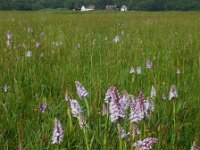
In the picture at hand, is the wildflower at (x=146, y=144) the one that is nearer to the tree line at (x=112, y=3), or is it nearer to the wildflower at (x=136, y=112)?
the wildflower at (x=136, y=112)

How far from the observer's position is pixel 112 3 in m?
126

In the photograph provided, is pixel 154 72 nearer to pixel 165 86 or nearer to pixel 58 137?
pixel 165 86

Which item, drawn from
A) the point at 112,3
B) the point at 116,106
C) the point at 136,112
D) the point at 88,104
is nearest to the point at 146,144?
the point at 116,106

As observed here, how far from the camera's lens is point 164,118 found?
246cm

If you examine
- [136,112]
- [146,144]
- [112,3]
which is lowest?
[146,144]

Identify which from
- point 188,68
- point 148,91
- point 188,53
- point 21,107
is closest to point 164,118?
point 148,91

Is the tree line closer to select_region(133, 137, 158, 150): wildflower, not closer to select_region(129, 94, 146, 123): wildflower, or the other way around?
select_region(129, 94, 146, 123): wildflower

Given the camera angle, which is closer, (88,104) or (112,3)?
(88,104)

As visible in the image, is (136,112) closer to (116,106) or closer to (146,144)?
(116,106)

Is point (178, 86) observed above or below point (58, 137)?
above

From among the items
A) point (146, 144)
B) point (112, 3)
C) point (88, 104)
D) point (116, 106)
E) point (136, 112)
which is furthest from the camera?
point (112, 3)

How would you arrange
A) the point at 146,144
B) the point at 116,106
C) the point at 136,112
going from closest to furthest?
the point at 146,144, the point at 116,106, the point at 136,112

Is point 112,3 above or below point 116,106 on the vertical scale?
above

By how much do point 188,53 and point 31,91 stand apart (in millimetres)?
3032
